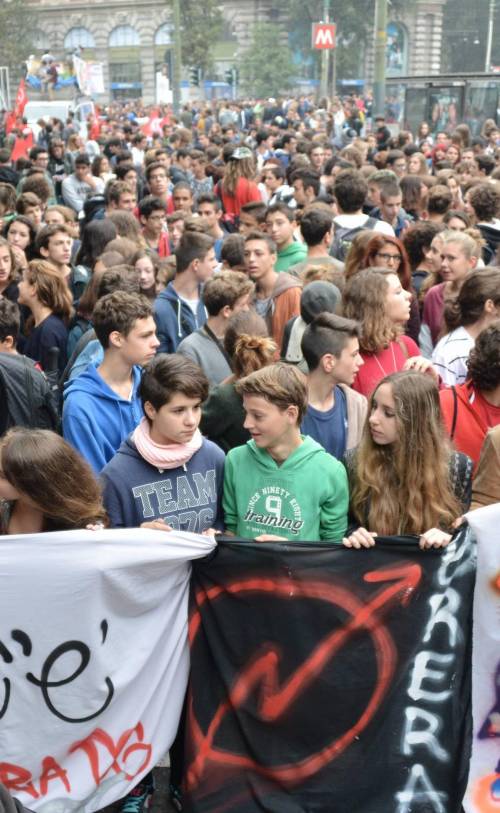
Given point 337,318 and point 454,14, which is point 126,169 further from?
point 454,14

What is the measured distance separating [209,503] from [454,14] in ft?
217

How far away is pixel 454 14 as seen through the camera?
64062mm

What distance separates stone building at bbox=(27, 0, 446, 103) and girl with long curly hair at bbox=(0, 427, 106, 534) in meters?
65.8

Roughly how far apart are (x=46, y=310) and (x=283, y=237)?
221 cm

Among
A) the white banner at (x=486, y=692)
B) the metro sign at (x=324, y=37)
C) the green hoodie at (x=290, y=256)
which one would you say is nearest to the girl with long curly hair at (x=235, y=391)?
the white banner at (x=486, y=692)

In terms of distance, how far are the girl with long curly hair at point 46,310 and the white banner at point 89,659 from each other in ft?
8.69

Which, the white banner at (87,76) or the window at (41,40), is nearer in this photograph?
the white banner at (87,76)

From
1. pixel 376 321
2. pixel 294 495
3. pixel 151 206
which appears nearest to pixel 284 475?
pixel 294 495

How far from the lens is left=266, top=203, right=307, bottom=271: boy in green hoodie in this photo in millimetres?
7504

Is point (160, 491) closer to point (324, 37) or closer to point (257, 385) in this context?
point (257, 385)

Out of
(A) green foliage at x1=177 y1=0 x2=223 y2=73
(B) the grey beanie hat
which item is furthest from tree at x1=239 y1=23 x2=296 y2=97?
(B) the grey beanie hat

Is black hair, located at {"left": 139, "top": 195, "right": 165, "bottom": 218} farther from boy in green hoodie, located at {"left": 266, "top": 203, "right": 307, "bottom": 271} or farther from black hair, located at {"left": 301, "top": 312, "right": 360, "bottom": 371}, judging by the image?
black hair, located at {"left": 301, "top": 312, "right": 360, "bottom": 371}

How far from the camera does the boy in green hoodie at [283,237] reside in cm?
750

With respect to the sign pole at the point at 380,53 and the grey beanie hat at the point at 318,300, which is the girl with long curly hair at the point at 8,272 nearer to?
the grey beanie hat at the point at 318,300
